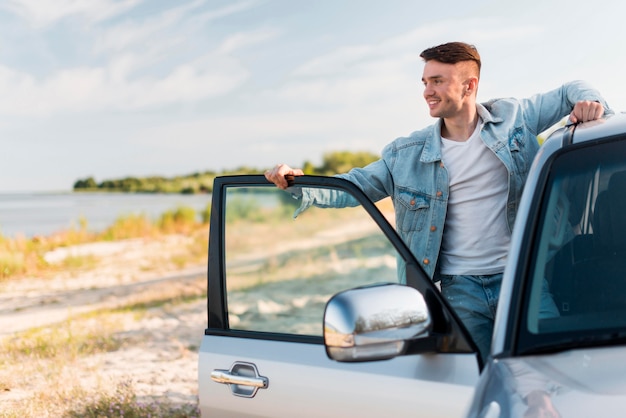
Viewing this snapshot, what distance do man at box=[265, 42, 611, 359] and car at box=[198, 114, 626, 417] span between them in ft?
0.75

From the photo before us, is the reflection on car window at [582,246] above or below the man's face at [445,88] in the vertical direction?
below

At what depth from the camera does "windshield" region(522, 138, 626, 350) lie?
186 cm

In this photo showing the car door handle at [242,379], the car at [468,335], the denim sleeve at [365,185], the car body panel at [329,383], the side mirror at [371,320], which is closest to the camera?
the car at [468,335]

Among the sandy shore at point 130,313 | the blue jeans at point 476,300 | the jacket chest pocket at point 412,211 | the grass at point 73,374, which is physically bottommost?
the sandy shore at point 130,313

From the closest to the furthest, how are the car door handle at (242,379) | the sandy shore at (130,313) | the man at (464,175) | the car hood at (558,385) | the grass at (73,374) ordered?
1. the car hood at (558,385)
2. the car door handle at (242,379)
3. the man at (464,175)
4. the grass at (73,374)
5. the sandy shore at (130,313)

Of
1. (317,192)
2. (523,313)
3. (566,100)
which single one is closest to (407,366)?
(523,313)

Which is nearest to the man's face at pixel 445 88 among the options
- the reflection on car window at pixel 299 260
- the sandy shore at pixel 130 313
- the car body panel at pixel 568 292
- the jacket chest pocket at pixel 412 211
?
the jacket chest pocket at pixel 412 211

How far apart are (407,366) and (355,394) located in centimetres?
17

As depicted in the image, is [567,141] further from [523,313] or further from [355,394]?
[355,394]

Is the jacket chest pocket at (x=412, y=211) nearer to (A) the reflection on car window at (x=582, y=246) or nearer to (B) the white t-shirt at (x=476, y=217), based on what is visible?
(B) the white t-shirt at (x=476, y=217)

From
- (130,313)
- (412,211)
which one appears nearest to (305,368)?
(412,211)

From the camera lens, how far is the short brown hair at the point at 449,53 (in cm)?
312

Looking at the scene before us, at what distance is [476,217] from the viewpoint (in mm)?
2887

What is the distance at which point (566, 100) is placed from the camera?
3.13 m
